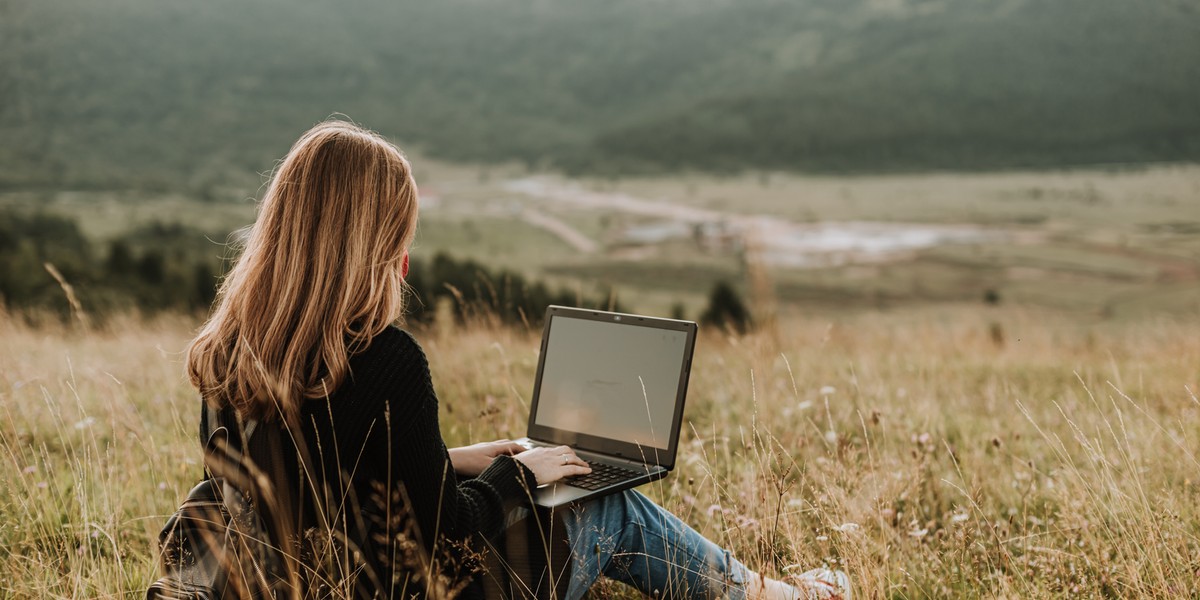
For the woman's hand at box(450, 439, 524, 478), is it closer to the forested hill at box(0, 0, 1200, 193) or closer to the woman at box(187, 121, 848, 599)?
the woman at box(187, 121, 848, 599)

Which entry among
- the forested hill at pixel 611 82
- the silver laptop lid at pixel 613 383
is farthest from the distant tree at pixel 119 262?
the forested hill at pixel 611 82

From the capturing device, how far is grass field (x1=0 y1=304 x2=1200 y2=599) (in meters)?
2.76

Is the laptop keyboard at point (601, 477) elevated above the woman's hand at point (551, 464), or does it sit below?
below

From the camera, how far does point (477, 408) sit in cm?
522

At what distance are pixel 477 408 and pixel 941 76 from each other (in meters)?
139

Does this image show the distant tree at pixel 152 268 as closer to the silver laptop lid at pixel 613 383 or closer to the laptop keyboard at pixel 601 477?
the silver laptop lid at pixel 613 383

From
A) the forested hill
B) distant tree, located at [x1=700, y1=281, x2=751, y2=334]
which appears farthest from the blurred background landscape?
distant tree, located at [x1=700, y1=281, x2=751, y2=334]

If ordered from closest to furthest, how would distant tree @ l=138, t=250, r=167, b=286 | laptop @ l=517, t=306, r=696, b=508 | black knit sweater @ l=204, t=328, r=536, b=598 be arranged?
black knit sweater @ l=204, t=328, r=536, b=598
laptop @ l=517, t=306, r=696, b=508
distant tree @ l=138, t=250, r=167, b=286

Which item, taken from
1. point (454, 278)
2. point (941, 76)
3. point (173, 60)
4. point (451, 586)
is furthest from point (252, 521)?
point (941, 76)

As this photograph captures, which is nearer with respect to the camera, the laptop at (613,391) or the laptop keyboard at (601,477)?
the laptop keyboard at (601,477)

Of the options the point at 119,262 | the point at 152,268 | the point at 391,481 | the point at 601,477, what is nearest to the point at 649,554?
the point at 601,477

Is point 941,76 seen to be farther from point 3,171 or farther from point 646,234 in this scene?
point 3,171

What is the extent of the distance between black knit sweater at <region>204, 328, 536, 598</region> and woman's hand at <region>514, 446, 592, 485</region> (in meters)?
0.08

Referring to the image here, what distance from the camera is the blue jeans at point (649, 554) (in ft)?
8.17
